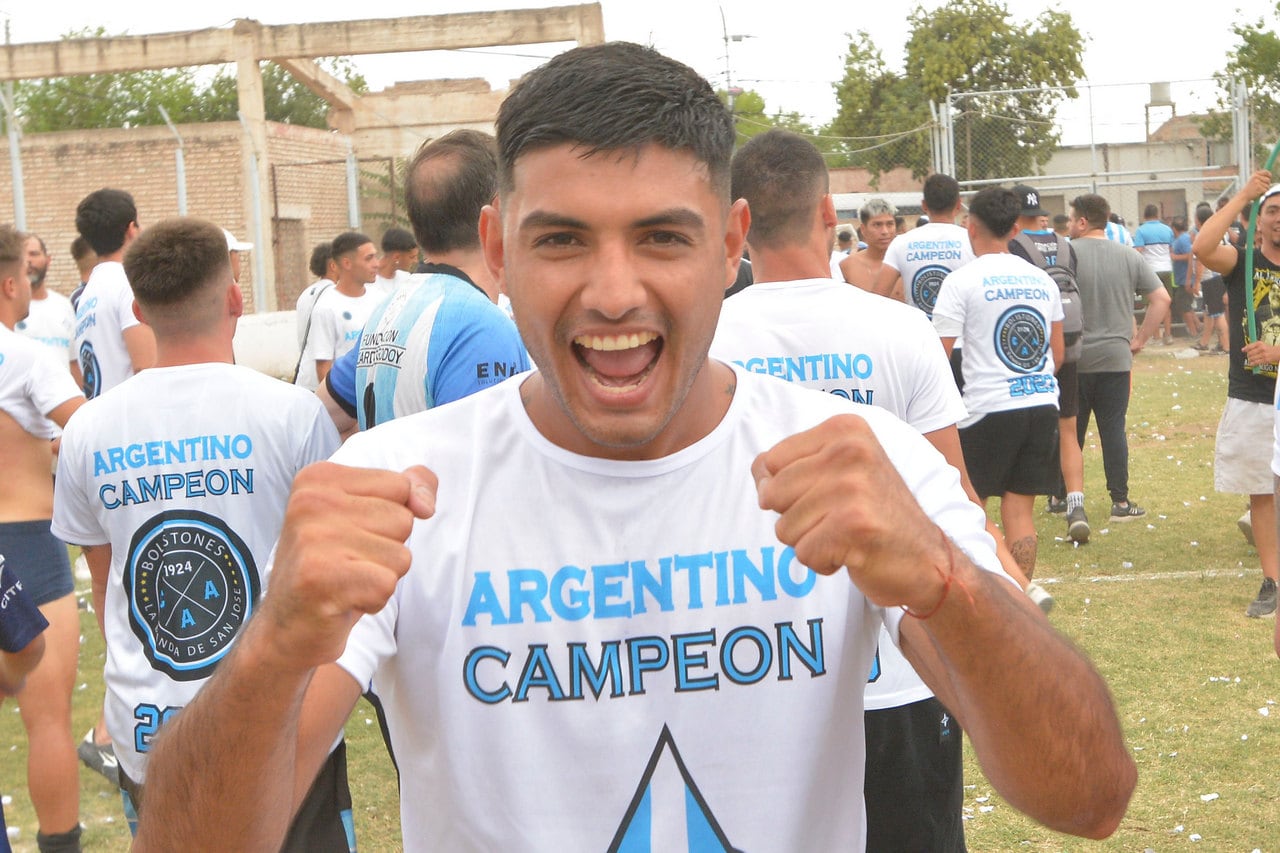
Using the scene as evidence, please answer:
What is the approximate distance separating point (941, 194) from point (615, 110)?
324 inches

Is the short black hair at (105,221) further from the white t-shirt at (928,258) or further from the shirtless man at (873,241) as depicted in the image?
the shirtless man at (873,241)

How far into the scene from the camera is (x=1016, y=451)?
8094 mm

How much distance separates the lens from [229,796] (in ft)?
5.53

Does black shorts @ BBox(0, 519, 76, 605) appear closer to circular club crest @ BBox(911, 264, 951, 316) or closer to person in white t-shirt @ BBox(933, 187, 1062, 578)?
person in white t-shirt @ BBox(933, 187, 1062, 578)

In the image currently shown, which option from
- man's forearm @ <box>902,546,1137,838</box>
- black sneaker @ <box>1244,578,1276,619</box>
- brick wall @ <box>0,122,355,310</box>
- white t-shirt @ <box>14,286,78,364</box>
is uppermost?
brick wall @ <box>0,122,355,310</box>

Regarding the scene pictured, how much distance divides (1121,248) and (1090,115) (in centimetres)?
914

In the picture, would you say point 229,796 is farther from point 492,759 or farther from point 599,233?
point 599,233

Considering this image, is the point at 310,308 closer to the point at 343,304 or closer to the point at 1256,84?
the point at 343,304

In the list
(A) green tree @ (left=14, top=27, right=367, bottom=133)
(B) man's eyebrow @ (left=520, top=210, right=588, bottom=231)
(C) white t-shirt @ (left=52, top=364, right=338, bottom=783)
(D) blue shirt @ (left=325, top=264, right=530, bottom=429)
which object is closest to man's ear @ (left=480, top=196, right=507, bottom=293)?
(B) man's eyebrow @ (left=520, top=210, right=588, bottom=231)

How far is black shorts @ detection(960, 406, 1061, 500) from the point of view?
804 cm

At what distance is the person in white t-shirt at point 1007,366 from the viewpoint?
799 centimetres

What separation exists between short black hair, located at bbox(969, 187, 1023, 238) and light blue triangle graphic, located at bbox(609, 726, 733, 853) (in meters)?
6.44

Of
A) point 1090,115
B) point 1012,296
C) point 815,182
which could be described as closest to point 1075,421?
point 1012,296

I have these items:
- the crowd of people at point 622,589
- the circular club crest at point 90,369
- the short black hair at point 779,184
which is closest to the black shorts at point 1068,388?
the short black hair at point 779,184
